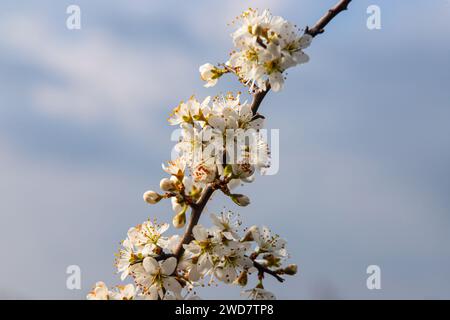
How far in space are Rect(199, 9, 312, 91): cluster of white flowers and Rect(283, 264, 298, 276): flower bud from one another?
1144 mm

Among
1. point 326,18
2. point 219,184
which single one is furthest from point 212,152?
point 326,18

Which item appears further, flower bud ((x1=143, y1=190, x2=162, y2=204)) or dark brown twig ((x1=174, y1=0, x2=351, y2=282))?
flower bud ((x1=143, y1=190, x2=162, y2=204))

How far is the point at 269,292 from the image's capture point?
158 inches

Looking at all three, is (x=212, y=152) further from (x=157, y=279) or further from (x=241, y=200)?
(x=157, y=279)

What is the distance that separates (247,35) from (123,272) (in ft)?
5.67

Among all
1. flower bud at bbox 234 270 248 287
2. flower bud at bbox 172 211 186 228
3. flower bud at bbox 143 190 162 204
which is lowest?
flower bud at bbox 234 270 248 287

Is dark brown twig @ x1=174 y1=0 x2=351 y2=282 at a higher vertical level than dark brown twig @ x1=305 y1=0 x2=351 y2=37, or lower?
lower

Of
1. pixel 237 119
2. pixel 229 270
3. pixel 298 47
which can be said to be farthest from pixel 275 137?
pixel 229 270

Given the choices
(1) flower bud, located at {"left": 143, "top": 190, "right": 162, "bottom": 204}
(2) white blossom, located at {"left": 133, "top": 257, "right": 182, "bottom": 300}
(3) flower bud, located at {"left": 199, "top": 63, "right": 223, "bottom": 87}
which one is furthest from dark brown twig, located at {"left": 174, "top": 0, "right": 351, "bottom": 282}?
(3) flower bud, located at {"left": 199, "top": 63, "right": 223, "bottom": 87}

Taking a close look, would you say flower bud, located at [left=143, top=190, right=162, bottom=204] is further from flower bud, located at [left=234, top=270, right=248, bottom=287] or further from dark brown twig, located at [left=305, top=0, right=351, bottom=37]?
dark brown twig, located at [left=305, top=0, right=351, bottom=37]

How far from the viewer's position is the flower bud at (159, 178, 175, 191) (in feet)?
13.2

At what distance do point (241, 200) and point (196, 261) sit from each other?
476mm

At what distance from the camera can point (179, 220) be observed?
159 inches
